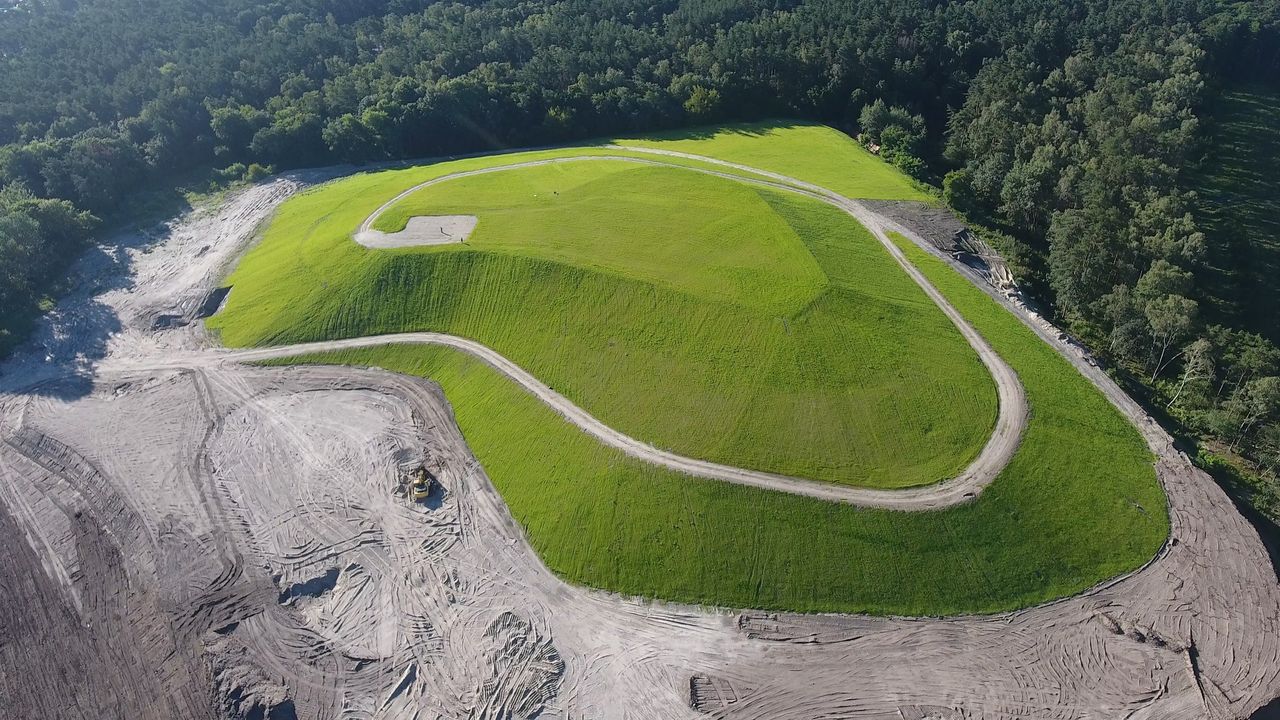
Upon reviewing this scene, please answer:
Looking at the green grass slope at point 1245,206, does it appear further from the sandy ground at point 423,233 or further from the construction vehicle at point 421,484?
the sandy ground at point 423,233

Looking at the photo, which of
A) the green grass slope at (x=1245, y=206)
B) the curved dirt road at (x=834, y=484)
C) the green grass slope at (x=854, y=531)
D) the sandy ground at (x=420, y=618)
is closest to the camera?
the sandy ground at (x=420, y=618)

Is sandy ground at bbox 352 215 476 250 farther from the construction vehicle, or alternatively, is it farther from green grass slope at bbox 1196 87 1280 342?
green grass slope at bbox 1196 87 1280 342

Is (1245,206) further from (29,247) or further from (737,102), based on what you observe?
(29,247)

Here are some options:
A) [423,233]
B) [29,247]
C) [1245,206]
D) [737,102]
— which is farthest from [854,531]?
[29,247]

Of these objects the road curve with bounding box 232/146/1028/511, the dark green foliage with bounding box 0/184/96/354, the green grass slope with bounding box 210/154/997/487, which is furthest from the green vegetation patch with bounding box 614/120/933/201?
the dark green foliage with bounding box 0/184/96/354

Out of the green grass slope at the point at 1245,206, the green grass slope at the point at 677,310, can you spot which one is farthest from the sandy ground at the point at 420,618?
the green grass slope at the point at 1245,206
